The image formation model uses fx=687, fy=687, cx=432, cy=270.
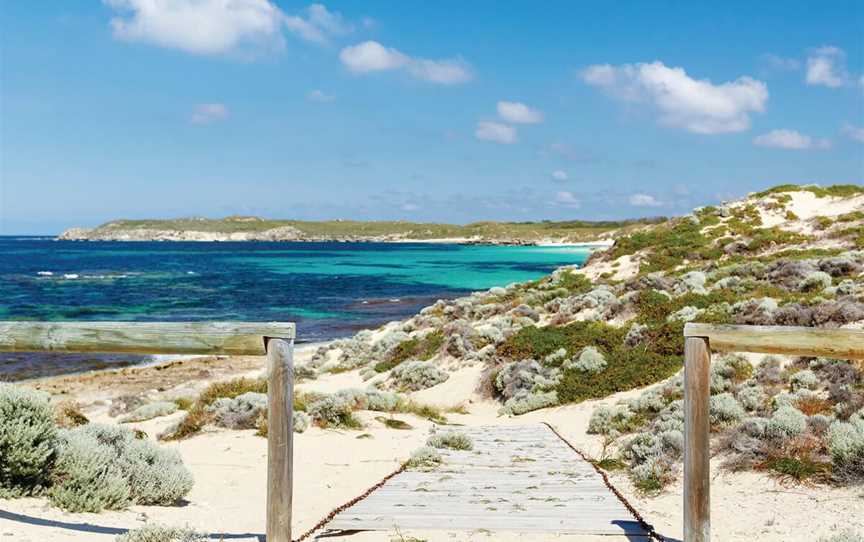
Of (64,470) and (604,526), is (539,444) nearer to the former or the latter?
(604,526)

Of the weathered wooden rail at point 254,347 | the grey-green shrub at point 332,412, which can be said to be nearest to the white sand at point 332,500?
the grey-green shrub at point 332,412

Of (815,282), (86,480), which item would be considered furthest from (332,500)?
(815,282)

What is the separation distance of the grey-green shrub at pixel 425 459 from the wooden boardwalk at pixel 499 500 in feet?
0.50

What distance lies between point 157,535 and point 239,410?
6.53m

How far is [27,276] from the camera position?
72.0 m

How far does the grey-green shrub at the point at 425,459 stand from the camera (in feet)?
27.7

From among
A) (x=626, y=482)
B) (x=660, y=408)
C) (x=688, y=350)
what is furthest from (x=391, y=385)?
(x=688, y=350)

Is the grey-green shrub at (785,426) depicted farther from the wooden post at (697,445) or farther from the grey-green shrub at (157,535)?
the grey-green shrub at (157,535)

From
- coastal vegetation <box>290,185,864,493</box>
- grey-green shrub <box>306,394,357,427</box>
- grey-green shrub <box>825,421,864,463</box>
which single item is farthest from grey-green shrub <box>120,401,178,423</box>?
grey-green shrub <box>825,421,864,463</box>

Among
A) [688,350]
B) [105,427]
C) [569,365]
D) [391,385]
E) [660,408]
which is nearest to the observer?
[688,350]

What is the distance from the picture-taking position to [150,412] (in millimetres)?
13875

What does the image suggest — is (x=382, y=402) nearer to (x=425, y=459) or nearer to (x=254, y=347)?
(x=425, y=459)

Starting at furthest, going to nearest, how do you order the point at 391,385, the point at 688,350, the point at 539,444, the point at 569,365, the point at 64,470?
the point at 391,385 → the point at 569,365 → the point at 539,444 → the point at 64,470 → the point at 688,350

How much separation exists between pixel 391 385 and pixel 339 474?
10.1 m
